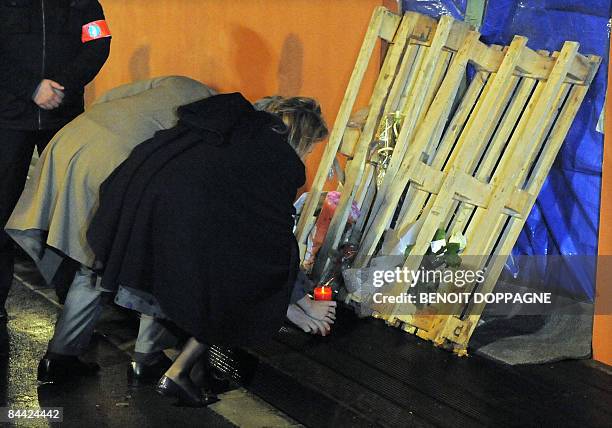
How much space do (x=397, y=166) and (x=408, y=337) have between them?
90cm

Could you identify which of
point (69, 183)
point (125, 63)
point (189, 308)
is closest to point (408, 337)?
point (189, 308)

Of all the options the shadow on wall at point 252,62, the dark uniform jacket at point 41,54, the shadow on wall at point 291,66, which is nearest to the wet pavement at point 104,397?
the dark uniform jacket at point 41,54

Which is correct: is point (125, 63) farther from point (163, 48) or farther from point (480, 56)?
point (480, 56)

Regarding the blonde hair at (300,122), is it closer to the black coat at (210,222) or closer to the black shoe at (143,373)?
the black coat at (210,222)

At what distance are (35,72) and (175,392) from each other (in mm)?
1929

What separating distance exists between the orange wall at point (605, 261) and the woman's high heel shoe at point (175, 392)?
6.50ft

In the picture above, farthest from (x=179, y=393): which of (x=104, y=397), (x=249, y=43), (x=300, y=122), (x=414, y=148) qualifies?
(x=249, y=43)

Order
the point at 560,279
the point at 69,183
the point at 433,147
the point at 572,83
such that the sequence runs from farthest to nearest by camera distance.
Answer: the point at 560,279, the point at 433,147, the point at 572,83, the point at 69,183

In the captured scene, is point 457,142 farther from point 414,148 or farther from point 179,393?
point 179,393

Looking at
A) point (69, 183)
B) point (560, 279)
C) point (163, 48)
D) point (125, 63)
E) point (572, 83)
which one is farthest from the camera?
point (125, 63)

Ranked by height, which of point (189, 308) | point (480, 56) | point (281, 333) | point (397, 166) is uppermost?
point (480, 56)

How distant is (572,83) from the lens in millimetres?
4469

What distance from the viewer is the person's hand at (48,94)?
459 centimetres

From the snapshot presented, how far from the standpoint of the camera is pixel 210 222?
11.8ft
